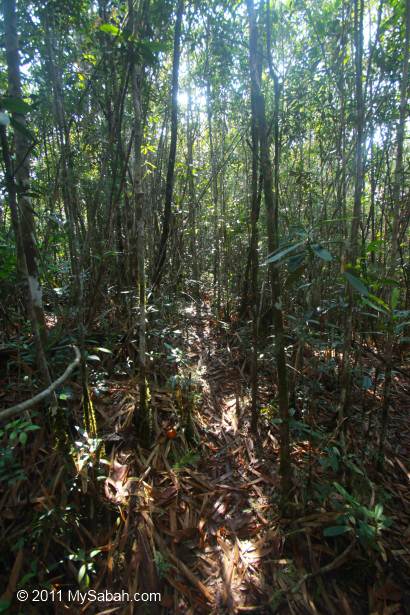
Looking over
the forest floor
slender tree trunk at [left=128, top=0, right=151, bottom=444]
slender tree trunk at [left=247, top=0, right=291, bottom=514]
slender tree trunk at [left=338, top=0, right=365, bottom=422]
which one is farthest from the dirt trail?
slender tree trunk at [left=338, top=0, right=365, bottom=422]

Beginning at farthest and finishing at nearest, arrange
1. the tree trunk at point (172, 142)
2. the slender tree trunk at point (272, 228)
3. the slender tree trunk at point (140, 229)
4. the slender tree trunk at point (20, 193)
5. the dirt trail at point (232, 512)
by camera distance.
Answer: the tree trunk at point (172, 142), the slender tree trunk at point (140, 229), the dirt trail at point (232, 512), the slender tree trunk at point (272, 228), the slender tree trunk at point (20, 193)

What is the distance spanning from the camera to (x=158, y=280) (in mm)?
4340

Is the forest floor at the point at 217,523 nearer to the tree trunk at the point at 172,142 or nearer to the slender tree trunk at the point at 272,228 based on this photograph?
the slender tree trunk at the point at 272,228

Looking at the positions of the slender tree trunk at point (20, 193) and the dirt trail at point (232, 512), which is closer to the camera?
the slender tree trunk at point (20, 193)

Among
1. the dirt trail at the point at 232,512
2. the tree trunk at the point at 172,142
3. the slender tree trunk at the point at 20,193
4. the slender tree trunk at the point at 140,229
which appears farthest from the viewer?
the tree trunk at the point at 172,142

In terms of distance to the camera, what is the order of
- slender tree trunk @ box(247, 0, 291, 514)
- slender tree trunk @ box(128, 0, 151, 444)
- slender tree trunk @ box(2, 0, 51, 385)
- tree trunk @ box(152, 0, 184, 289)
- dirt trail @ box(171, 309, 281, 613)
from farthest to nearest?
tree trunk @ box(152, 0, 184, 289), slender tree trunk @ box(128, 0, 151, 444), dirt trail @ box(171, 309, 281, 613), slender tree trunk @ box(247, 0, 291, 514), slender tree trunk @ box(2, 0, 51, 385)

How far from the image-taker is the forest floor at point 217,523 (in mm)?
1773

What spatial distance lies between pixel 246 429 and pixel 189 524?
1056 millimetres

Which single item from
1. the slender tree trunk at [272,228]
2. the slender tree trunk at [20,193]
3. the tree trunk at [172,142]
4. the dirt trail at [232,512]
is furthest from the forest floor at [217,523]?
the tree trunk at [172,142]

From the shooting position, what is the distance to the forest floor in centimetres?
177

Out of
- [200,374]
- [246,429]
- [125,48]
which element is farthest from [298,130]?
[246,429]

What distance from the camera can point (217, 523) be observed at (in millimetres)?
2191

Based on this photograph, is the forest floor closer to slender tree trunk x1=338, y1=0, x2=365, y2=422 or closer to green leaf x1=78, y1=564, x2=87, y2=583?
green leaf x1=78, y1=564, x2=87, y2=583

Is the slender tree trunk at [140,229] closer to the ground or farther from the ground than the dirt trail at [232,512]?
farther from the ground
